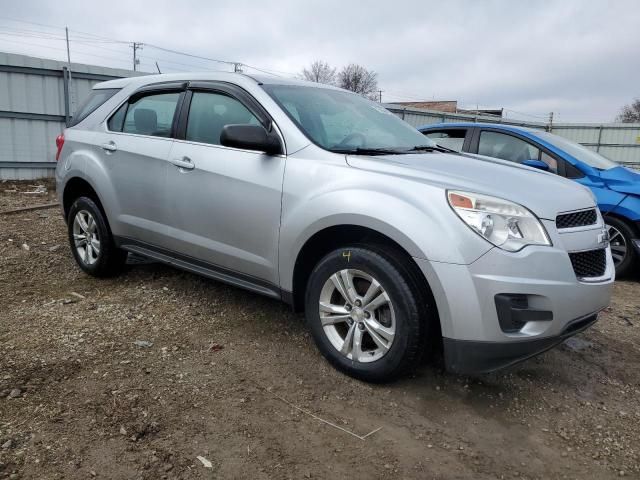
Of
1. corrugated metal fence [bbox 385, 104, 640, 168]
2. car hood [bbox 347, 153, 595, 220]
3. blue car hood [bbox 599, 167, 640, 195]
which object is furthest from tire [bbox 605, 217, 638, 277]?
corrugated metal fence [bbox 385, 104, 640, 168]

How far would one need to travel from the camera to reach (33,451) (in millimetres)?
2307

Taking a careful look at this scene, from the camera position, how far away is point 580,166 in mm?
5566

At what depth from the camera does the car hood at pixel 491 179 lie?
271 cm

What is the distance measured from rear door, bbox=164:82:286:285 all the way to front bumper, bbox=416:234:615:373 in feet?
3.61

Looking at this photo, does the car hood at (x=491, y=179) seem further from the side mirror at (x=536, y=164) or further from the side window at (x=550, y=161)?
the side window at (x=550, y=161)

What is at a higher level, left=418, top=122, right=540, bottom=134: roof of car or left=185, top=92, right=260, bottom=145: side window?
left=418, top=122, right=540, bottom=134: roof of car

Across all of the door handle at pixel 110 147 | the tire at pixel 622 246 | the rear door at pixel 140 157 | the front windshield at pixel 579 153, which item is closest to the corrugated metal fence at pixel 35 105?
the rear door at pixel 140 157

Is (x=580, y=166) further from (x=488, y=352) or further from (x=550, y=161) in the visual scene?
(x=488, y=352)

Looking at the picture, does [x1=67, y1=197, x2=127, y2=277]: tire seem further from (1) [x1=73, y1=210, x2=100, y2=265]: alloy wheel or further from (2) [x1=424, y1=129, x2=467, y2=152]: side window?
(2) [x1=424, y1=129, x2=467, y2=152]: side window

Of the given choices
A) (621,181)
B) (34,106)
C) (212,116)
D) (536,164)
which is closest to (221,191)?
(212,116)

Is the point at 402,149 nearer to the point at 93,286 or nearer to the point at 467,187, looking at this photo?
the point at 467,187

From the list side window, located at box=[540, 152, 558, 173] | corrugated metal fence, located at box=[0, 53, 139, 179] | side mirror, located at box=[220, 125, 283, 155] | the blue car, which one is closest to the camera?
side mirror, located at box=[220, 125, 283, 155]

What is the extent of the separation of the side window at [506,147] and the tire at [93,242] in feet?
13.5

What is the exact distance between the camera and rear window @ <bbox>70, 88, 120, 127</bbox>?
464 centimetres
